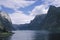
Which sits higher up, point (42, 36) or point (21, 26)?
point (21, 26)

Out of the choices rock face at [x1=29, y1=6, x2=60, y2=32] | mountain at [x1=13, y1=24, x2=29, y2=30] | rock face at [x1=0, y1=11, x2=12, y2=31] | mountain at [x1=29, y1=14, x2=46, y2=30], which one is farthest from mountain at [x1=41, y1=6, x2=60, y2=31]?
rock face at [x1=0, y1=11, x2=12, y2=31]

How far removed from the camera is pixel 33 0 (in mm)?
20438

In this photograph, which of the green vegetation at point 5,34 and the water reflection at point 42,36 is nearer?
the green vegetation at point 5,34

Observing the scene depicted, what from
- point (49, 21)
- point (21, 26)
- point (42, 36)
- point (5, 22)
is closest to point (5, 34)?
point (5, 22)

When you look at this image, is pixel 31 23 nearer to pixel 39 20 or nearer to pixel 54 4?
pixel 39 20

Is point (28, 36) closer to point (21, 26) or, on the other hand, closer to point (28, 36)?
point (28, 36)

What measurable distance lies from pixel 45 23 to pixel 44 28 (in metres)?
0.41

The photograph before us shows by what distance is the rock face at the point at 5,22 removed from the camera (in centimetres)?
2012

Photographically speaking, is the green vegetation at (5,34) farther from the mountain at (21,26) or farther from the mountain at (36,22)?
the mountain at (36,22)

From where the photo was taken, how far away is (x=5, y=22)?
20.3m

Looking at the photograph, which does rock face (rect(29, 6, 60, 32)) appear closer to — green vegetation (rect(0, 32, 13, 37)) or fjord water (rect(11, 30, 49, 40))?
fjord water (rect(11, 30, 49, 40))

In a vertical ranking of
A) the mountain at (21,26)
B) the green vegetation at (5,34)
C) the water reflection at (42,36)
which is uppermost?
the mountain at (21,26)

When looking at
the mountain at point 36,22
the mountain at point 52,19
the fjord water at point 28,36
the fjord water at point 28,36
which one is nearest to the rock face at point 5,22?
the fjord water at point 28,36

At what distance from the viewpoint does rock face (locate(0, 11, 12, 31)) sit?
20.1m
